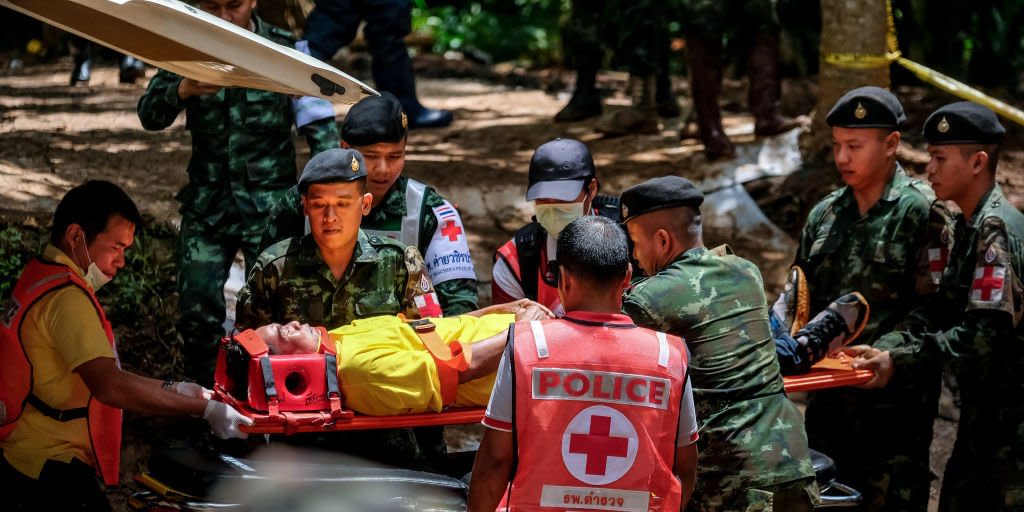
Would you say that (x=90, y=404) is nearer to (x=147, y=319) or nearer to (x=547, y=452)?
(x=547, y=452)

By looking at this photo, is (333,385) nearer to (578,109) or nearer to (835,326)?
(835,326)

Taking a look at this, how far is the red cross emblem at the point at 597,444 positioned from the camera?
10.8ft

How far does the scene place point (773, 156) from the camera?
28.9 ft

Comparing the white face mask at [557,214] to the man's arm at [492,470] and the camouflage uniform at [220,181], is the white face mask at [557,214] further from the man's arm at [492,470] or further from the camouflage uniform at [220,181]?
the man's arm at [492,470]

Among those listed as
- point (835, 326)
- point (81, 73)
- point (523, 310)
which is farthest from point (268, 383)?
point (81, 73)

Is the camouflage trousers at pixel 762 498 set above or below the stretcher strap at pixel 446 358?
below

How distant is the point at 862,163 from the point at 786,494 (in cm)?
168

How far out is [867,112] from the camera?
5090 millimetres

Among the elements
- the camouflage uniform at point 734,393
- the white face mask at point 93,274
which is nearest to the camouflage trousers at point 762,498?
the camouflage uniform at point 734,393

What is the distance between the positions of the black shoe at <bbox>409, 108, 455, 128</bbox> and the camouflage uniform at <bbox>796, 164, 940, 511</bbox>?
502 centimetres

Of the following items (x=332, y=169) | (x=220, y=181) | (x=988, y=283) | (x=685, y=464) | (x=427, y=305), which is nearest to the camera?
(x=685, y=464)

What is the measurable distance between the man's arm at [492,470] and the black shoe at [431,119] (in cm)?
674

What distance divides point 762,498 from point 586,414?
0.96 meters

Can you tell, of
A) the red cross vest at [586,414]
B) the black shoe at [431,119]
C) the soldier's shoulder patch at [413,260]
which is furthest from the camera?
the black shoe at [431,119]
